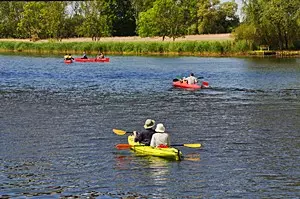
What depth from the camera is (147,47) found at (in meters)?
105

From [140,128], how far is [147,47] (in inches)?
2989

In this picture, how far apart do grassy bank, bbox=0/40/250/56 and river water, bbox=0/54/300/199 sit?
44556 mm

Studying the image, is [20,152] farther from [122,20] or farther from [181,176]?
[122,20]

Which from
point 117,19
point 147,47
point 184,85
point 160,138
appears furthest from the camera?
point 117,19

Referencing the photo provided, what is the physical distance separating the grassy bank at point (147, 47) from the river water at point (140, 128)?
4456cm

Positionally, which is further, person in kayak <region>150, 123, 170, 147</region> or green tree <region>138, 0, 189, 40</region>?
green tree <region>138, 0, 189, 40</region>

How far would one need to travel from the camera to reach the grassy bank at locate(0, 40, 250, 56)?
99.1 m

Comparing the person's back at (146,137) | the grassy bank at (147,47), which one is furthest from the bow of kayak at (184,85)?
the grassy bank at (147,47)

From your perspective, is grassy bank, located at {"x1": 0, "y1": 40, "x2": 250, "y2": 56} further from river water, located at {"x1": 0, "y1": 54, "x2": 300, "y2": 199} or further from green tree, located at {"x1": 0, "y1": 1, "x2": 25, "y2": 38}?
green tree, located at {"x1": 0, "y1": 1, "x2": 25, "y2": 38}

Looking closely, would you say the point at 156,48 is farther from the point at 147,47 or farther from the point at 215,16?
the point at 215,16

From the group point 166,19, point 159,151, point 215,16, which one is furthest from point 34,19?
point 159,151

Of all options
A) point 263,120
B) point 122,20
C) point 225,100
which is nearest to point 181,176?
point 263,120

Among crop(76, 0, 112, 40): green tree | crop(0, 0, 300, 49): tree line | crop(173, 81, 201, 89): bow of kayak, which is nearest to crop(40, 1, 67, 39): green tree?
crop(0, 0, 300, 49): tree line

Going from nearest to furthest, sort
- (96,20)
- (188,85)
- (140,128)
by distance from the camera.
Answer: (140,128) → (188,85) → (96,20)
